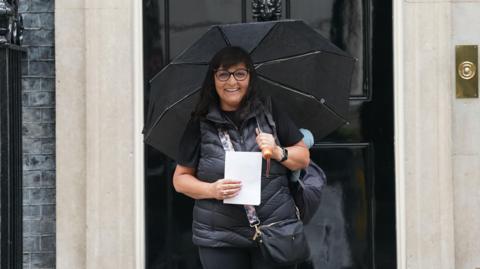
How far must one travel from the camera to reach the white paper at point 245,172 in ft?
12.2

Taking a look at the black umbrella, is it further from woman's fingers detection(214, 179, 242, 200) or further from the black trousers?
the black trousers

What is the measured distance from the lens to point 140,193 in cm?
542

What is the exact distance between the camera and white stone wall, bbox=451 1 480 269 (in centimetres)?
537

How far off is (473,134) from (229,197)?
7.20ft

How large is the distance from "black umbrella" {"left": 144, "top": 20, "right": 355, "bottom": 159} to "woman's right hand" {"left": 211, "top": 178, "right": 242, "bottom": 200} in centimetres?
50

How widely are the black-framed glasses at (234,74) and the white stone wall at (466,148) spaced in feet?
6.47

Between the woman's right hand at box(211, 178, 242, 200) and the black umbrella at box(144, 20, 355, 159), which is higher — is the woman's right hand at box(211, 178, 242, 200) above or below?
below

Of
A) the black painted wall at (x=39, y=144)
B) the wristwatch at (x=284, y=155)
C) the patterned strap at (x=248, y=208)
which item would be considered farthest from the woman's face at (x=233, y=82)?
the black painted wall at (x=39, y=144)

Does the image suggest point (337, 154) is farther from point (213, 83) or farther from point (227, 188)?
point (227, 188)

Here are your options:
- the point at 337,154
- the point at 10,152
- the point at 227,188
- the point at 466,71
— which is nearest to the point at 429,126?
the point at 466,71

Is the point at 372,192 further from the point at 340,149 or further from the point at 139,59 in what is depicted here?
the point at 139,59

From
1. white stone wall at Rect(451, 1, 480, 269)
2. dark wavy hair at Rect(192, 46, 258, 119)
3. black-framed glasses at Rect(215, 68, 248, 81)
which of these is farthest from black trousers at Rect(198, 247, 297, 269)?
white stone wall at Rect(451, 1, 480, 269)

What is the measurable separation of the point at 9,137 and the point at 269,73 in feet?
4.16

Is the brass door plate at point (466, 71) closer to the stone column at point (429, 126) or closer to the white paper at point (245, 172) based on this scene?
the stone column at point (429, 126)
